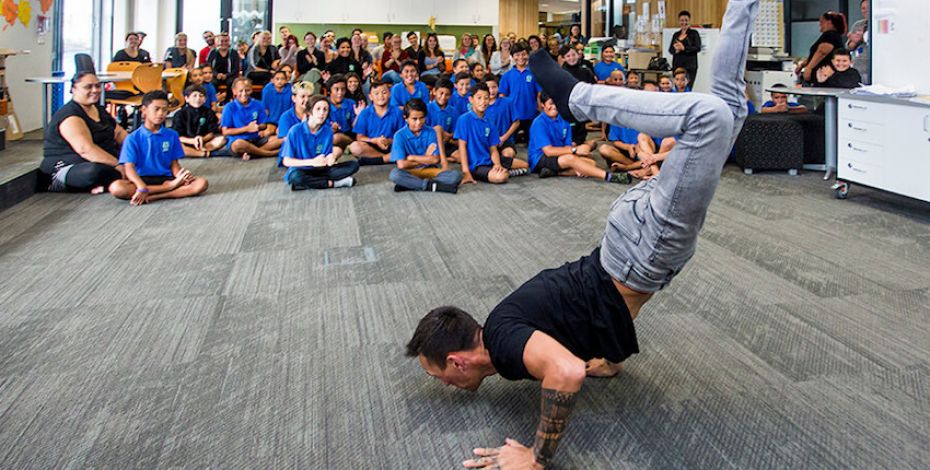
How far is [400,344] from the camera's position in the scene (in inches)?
104

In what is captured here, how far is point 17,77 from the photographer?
7.76 meters

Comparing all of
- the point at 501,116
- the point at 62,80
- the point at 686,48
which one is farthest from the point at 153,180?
the point at 686,48

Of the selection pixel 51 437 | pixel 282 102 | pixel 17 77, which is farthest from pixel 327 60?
pixel 51 437

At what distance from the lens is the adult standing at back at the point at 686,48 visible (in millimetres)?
9648

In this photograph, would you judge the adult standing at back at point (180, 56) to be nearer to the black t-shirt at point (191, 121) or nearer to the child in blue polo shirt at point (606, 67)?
the black t-shirt at point (191, 121)

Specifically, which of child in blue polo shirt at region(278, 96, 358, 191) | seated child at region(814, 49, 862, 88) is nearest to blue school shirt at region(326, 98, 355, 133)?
child in blue polo shirt at region(278, 96, 358, 191)

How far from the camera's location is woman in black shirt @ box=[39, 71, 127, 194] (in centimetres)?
538

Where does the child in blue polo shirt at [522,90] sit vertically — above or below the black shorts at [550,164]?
above

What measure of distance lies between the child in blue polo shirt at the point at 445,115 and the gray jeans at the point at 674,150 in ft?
15.9

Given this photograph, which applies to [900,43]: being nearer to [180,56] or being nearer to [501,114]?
[501,114]

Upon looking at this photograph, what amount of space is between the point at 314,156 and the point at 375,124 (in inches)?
50.2

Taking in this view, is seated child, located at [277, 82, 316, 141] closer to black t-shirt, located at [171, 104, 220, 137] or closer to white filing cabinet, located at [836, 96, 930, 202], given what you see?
black t-shirt, located at [171, 104, 220, 137]

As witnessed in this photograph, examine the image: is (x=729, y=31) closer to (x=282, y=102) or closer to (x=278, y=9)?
(x=282, y=102)

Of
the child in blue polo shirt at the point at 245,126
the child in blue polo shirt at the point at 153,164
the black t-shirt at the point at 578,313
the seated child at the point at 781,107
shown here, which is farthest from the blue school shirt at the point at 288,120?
the black t-shirt at the point at 578,313
